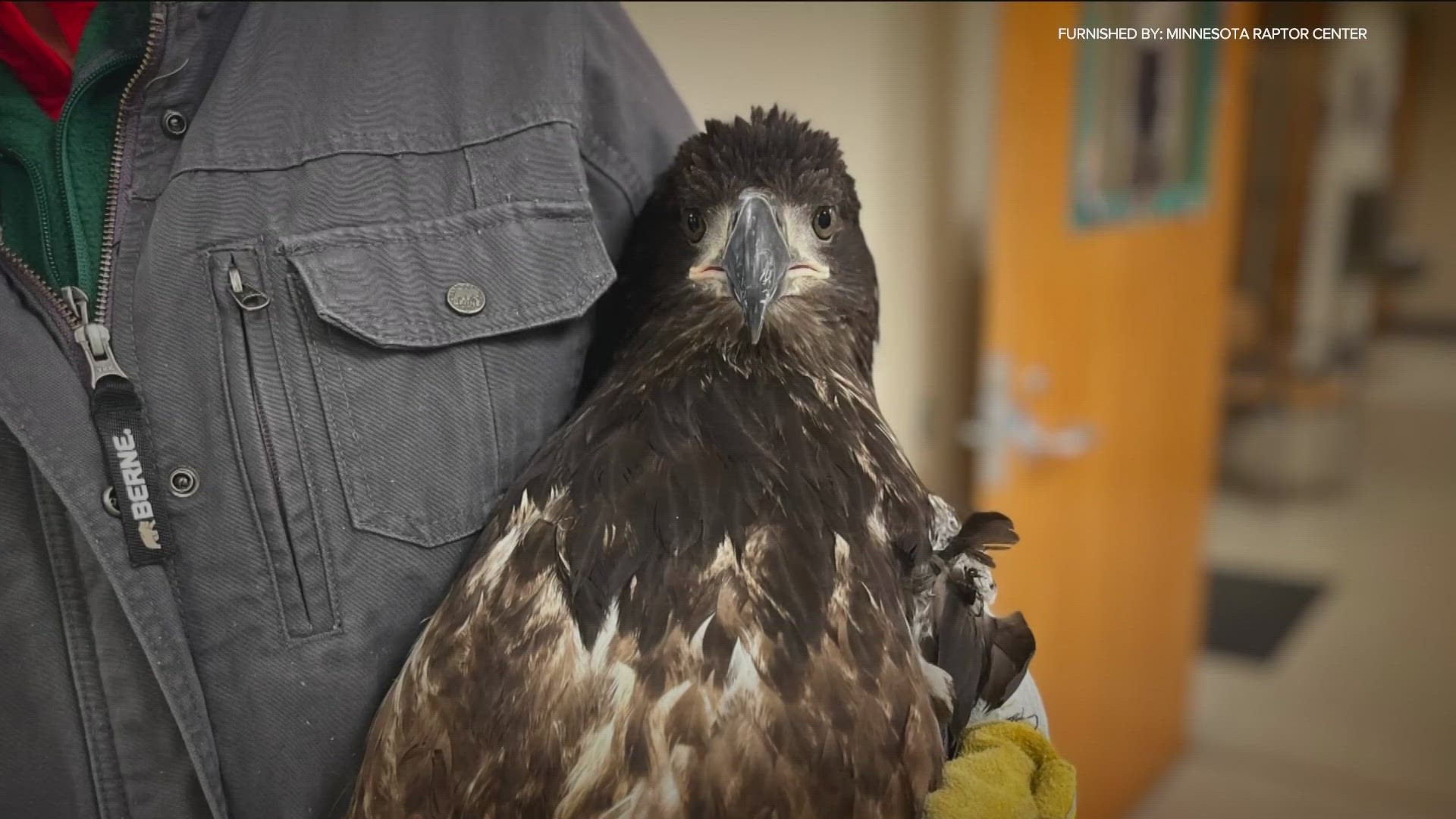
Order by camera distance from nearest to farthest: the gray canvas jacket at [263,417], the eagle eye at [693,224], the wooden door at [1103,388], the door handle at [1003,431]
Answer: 1. the gray canvas jacket at [263,417]
2. the eagle eye at [693,224]
3. the wooden door at [1103,388]
4. the door handle at [1003,431]

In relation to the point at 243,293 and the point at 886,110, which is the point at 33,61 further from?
the point at 886,110

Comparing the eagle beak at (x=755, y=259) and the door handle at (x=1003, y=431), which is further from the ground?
the eagle beak at (x=755, y=259)

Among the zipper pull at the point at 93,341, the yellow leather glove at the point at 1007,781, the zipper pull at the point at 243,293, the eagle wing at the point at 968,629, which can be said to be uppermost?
the zipper pull at the point at 243,293

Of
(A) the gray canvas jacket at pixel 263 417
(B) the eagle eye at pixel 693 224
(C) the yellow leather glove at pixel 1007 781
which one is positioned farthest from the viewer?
(B) the eagle eye at pixel 693 224

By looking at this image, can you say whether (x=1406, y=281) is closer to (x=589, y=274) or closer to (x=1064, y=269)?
(x=1064, y=269)

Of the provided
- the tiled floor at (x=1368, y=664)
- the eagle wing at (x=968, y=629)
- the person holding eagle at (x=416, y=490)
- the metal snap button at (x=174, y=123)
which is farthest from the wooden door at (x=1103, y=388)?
the metal snap button at (x=174, y=123)

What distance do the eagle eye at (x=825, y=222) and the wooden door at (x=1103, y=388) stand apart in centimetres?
62

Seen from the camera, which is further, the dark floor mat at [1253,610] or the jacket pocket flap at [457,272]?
the dark floor mat at [1253,610]

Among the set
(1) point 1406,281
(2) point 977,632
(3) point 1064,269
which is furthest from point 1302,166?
(2) point 977,632

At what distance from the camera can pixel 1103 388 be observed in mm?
2176

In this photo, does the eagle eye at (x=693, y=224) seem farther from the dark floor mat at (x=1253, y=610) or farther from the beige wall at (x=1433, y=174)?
the dark floor mat at (x=1253, y=610)

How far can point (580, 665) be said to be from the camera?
0.76 m

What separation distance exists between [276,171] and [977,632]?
2.32 feet

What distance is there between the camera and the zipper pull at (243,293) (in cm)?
83
